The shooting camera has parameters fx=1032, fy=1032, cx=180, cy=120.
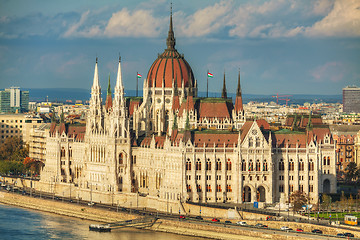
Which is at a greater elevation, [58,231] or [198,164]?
[198,164]

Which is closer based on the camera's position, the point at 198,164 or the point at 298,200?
the point at 298,200

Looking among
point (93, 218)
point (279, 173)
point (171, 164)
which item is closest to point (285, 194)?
point (279, 173)

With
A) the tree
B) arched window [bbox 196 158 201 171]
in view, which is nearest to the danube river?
arched window [bbox 196 158 201 171]

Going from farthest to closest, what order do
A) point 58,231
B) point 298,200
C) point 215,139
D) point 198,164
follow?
point 215,139, point 198,164, point 298,200, point 58,231

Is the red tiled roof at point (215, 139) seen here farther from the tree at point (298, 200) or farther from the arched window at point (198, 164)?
the tree at point (298, 200)

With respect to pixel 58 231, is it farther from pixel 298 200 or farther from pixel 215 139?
pixel 298 200

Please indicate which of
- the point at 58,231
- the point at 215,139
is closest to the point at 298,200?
the point at 215,139

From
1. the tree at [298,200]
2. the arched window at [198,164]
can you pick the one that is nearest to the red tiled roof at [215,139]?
the arched window at [198,164]
